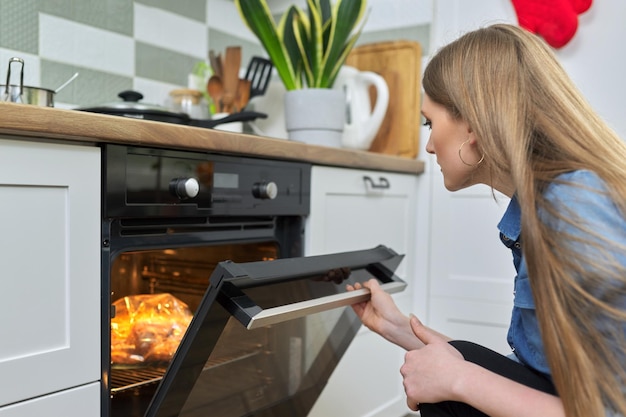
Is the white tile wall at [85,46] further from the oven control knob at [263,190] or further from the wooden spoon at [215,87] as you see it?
the oven control knob at [263,190]

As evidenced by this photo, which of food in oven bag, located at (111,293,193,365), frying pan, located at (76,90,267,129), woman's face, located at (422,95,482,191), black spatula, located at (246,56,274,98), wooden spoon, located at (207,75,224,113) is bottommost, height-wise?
food in oven bag, located at (111,293,193,365)

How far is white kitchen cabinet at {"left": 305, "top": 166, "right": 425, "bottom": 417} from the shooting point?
4.77 feet

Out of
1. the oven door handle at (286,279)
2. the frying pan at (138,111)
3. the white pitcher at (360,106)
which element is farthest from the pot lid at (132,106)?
the white pitcher at (360,106)

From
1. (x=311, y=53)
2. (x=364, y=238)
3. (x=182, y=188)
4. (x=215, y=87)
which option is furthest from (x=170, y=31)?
(x=182, y=188)

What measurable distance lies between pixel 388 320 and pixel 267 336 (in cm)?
22

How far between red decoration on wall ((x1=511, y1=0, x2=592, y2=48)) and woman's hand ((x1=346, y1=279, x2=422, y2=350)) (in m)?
0.98

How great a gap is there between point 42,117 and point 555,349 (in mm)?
687

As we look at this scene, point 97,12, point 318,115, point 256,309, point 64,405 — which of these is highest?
point 97,12

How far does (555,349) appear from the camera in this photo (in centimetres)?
74

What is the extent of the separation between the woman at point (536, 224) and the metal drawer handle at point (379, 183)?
0.60 metres

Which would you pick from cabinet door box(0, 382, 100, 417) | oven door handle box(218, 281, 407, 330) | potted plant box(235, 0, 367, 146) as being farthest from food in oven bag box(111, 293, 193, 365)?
potted plant box(235, 0, 367, 146)

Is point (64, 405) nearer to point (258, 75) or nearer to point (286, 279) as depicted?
point (286, 279)

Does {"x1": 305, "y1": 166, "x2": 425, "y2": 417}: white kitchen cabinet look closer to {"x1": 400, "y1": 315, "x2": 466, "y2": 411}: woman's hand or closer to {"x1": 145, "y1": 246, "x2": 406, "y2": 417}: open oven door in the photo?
{"x1": 145, "y1": 246, "x2": 406, "y2": 417}: open oven door

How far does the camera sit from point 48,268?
85cm
